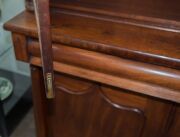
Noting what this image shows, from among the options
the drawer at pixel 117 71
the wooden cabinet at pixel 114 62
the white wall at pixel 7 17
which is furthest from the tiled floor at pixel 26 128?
the drawer at pixel 117 71

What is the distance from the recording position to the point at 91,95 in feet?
2.16

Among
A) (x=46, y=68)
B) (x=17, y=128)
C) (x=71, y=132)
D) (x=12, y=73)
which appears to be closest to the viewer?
(x=46, y=68)

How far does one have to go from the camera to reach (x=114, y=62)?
21.2 inches

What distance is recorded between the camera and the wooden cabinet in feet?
1.69

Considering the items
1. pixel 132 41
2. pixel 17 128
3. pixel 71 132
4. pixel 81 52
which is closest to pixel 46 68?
pixel 81 52

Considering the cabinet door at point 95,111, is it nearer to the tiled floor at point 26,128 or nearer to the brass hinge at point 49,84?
the brass hinge at point 49,84

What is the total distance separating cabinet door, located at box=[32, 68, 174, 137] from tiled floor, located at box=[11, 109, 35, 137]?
38 cm

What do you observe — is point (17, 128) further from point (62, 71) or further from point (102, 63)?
point (102, 63)

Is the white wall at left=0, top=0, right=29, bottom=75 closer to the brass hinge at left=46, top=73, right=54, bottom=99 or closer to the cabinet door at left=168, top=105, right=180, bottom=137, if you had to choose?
the brass hinge at left=46, top=73, right=54, bottom=99

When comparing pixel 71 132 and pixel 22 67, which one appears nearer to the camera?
pixel 71 132

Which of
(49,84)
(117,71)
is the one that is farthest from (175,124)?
(49,84)

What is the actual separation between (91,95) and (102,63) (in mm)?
145

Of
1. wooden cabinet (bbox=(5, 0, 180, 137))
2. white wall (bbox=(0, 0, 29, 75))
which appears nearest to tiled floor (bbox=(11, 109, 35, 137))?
white wall (bbox=(0, 0, 29, 75))

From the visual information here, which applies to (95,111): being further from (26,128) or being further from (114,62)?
(26,128)
